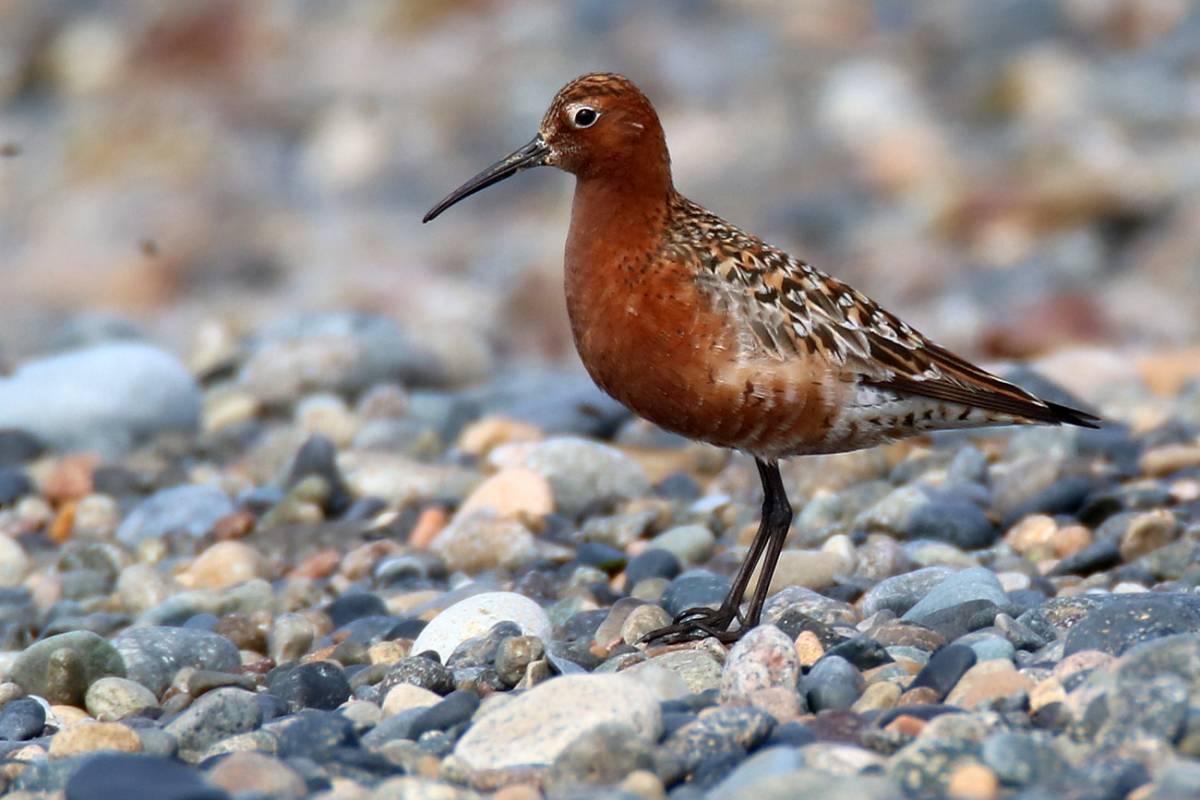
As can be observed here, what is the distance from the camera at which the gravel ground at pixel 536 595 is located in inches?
193

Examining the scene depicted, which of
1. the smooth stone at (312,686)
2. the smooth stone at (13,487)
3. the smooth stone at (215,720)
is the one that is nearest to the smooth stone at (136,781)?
the smooth stone at (215,720)

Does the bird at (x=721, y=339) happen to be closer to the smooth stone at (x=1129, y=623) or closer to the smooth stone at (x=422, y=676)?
the smooth stone at (x=422, y=676)

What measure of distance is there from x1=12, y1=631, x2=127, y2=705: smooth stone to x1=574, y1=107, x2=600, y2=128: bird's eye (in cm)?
289

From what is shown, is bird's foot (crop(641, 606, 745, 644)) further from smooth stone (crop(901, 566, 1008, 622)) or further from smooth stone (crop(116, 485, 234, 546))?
smooth stone (crop(116, 485, 234, 546))

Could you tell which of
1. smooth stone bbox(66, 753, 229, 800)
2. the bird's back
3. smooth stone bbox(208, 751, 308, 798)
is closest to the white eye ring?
the bird's back

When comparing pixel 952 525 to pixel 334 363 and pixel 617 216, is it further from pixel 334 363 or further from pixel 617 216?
pixel 334 363

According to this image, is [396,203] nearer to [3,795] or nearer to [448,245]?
[448,245]

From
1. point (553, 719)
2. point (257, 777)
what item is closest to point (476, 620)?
point (553, 719)

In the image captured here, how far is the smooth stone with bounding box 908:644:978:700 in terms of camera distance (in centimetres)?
549

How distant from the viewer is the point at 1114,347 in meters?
13.7

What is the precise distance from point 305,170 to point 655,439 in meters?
13.3

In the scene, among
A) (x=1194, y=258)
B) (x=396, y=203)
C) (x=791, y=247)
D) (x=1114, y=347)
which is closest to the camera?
(x=1114, y=347)

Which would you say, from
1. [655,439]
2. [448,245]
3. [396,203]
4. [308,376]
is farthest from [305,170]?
[655,439]

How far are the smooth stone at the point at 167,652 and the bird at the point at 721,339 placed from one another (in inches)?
71.9
